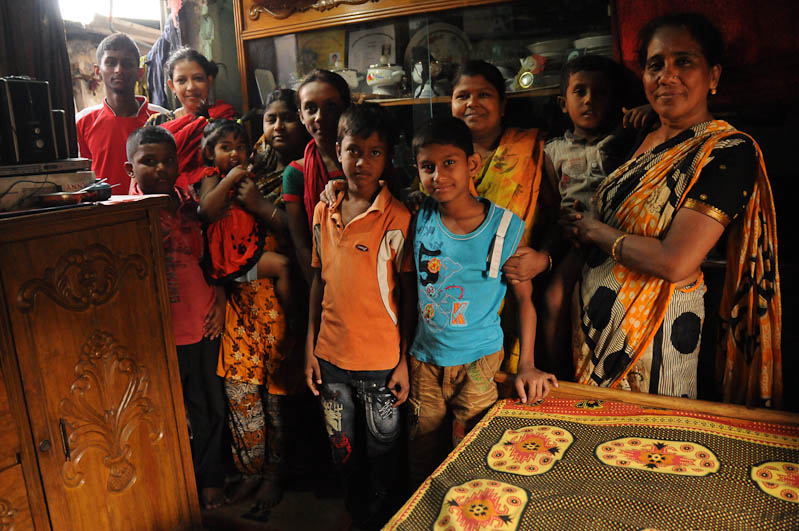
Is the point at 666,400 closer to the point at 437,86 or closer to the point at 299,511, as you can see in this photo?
the point at 299,511

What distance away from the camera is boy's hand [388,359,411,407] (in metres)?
1.73

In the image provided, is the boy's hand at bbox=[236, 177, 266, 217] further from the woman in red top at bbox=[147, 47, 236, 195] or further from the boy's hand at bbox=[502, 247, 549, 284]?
the boy's hand at bbox=[502, 247, 549, 284]

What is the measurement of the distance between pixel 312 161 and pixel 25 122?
2.86 feet

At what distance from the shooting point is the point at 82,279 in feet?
4.77

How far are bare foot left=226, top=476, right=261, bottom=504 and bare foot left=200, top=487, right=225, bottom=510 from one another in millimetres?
44

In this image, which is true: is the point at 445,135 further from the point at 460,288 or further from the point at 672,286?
the point at 672,286

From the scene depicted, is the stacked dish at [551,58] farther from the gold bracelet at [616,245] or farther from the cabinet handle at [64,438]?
the cabinet handle at [64,438]

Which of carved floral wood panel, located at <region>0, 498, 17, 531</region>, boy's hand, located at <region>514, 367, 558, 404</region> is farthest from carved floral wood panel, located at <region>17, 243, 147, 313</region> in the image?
boy's hand, located at <region>514, 367, 558, 404</region>

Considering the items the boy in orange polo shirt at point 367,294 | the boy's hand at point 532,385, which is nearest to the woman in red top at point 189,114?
the boy in orange polo shirt at point 367,294

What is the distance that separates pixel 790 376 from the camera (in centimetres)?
178

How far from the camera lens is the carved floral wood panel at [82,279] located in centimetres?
136

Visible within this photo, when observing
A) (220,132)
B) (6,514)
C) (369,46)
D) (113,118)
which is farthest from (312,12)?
(6,514)

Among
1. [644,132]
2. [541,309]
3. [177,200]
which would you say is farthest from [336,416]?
[644,132]

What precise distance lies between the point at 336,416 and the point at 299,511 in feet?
1.91
